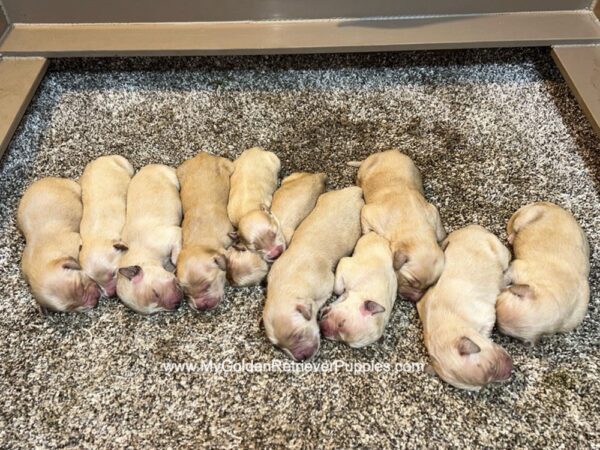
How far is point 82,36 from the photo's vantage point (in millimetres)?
2408

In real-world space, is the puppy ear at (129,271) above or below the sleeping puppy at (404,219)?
below

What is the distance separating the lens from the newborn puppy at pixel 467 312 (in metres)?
1.52

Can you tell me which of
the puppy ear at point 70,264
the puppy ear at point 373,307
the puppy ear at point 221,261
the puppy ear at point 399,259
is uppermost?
the puppy ear at point 399,259

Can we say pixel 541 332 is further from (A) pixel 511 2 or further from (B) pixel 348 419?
(A) pixel 511 2

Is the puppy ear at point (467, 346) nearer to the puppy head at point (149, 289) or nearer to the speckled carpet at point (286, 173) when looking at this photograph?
the speckled carpet at point (286, 173)

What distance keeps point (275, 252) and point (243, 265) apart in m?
0.10

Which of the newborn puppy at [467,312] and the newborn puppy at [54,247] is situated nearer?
the newborn puppy at [467,312]

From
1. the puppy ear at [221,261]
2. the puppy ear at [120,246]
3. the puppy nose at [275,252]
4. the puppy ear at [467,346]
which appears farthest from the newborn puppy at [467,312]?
the puppy ear at [120,246]

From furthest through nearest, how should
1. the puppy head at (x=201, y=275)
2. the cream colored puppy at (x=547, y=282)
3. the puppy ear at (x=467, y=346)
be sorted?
1. the puppy head at (x=201, y=275)
2. the cream colored puppy at (x=547, y=282)
3. the puppy ear at (x=467, y=346)

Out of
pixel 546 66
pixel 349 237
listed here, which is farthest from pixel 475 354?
pixel 546 66

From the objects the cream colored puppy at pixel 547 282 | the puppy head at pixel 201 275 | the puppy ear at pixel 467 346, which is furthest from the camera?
the puppy head at pixel 201 275

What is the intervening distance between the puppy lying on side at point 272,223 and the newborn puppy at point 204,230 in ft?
0.16

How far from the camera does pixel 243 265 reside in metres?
1.75

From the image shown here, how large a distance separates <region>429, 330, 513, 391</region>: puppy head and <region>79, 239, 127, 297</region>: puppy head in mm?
922
